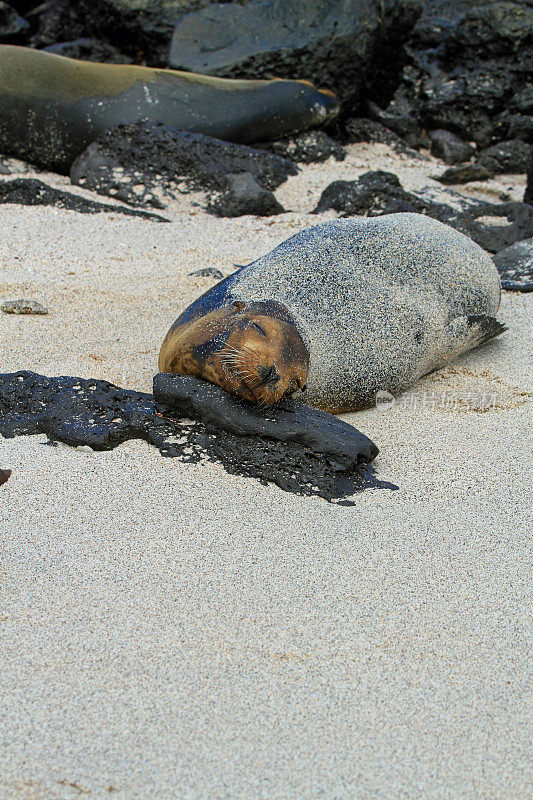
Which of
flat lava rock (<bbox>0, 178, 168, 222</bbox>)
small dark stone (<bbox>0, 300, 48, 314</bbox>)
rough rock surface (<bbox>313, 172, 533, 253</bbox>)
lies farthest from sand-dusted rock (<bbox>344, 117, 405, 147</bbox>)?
small dark stone (<bbox>0, 300, 48, 314</bbox>)

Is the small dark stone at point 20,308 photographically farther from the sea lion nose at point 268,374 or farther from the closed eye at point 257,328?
the sea lion nose at point 268,374

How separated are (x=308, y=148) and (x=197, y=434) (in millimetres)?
5466

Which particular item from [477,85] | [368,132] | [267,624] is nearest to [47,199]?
[368,132]

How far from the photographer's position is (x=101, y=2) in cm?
995

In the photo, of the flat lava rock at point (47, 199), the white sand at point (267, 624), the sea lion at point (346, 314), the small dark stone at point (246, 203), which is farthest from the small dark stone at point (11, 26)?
the white sand at point (267, 624)

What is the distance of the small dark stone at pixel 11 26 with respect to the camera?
10.3 meters

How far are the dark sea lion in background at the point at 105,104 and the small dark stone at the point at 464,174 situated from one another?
156cm

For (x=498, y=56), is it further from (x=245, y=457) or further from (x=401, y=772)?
(x=401, y=772)

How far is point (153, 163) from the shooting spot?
6.41 m

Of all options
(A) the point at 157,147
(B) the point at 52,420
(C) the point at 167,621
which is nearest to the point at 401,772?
(C) the point at 167,621

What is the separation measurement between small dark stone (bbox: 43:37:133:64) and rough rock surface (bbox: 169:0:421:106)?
5.16 ft

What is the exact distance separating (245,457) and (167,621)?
0.87m

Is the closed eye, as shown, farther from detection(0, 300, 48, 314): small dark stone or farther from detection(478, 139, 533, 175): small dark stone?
detection(478, 139, 533, 175): small dark stone

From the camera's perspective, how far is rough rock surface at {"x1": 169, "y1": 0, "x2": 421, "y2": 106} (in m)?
8.40
